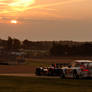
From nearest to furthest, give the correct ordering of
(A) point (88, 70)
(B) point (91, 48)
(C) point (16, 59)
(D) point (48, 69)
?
1. (A) point (88, 70)
2. (D) point (48, 69)
3. (C) point (16, 59)
4. (B) point (91, 48)

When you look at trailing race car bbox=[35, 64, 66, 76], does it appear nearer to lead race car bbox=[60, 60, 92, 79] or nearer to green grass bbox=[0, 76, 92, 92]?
lead race car bbox=[60, 60, 92, 79]

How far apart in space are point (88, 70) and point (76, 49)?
8601cm

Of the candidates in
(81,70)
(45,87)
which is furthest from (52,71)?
(45,87)

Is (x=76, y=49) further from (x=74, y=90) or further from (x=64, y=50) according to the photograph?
(x=74, y=90)

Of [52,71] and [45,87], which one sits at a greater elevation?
[52,71]

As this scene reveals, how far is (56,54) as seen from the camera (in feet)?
404

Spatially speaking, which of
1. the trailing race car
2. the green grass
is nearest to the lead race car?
the green grass

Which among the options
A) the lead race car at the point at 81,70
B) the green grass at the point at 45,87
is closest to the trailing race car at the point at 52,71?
the lead race car at the point at 81,70

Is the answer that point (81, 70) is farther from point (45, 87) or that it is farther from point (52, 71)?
point (45, 87)

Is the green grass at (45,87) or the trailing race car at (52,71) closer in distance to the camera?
the green grass at (45,87)

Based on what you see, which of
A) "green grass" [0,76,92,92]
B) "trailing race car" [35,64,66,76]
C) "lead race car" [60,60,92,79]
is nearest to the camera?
"green grass" [0,76,92,92]

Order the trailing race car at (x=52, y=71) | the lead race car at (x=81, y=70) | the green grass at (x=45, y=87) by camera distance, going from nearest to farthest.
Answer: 1. the green grass at (x=45, y=87)
2. the lead race car at (x=81, y=70)
3. the trailing race car at (x=52, y=71)

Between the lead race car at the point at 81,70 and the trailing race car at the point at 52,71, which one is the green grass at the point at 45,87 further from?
the trailing race car at the point at 52,71

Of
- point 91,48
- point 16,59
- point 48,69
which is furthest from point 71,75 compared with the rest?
point 91,48
